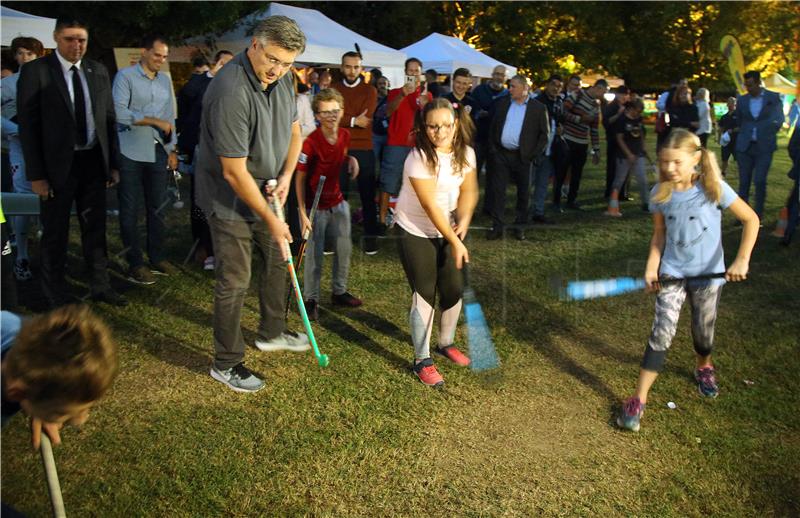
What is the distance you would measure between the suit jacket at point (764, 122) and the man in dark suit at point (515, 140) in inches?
119

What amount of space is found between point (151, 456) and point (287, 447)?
28.0 inches

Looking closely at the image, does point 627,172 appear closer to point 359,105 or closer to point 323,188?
point 359,105

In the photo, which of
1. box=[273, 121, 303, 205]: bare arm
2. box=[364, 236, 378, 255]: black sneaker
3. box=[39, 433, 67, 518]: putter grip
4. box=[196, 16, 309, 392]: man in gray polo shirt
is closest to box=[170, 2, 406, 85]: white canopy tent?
box=[364, 236, 378, 255]: black sneaker

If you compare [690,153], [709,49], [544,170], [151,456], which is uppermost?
[709,49]

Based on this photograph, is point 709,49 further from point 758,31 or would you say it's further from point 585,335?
point 585,335

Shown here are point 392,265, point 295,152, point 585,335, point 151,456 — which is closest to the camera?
point 151,456

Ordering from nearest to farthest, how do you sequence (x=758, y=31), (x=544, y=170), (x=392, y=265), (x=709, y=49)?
(x=392, y=265) → (x=544, y=170) → (x=758, y=31) → (x=709, y=49)

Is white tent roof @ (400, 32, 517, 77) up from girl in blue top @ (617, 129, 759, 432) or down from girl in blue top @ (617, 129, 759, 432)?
up

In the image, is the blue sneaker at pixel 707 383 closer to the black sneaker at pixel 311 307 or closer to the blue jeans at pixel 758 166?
the black sneaker at pixel 311 307

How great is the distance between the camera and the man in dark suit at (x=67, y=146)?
5.07 meters

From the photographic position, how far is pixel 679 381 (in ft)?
15.1

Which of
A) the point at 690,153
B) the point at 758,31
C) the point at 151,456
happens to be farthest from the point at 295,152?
the point at 758,31

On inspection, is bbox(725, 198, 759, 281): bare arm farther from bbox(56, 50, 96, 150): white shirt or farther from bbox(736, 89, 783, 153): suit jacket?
bbox(736, 89, 783, 153): suit jacket

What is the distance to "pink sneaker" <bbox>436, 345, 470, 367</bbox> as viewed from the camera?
15.9 feet
